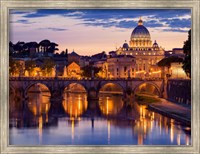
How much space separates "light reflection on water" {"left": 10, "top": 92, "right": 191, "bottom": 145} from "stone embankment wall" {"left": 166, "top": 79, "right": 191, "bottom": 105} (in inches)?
46.3

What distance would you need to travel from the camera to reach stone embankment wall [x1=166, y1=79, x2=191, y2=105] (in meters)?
14.7

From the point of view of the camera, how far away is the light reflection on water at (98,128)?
30.8 feet

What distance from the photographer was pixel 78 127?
11.6m

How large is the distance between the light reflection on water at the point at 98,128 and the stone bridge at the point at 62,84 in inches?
141

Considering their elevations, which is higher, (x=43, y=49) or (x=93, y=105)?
(x=43, y=49)

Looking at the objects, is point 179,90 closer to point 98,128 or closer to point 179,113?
point 179,113

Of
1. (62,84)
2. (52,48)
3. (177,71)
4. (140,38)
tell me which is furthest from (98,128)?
(140,38)

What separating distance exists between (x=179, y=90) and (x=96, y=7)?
1100cm

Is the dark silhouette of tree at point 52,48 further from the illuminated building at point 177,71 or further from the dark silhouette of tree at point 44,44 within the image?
the illuminated building at point 177,71

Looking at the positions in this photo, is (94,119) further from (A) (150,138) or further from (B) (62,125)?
(A) (150,138)

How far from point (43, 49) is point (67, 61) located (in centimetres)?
341

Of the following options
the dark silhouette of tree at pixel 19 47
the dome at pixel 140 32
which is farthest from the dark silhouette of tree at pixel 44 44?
A: the dome at pixel 140 32

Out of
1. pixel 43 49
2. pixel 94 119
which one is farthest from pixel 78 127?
pixel 43 49

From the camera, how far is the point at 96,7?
5.59 meters
